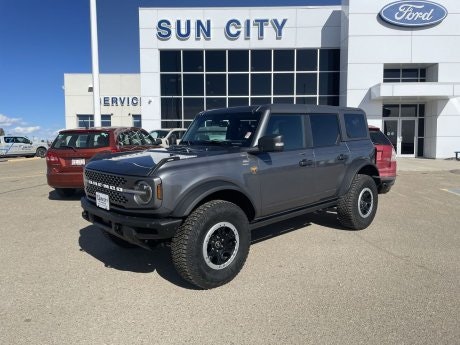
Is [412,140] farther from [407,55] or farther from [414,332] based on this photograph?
[414,332]

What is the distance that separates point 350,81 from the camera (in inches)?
795

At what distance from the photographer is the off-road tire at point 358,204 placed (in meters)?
5.62

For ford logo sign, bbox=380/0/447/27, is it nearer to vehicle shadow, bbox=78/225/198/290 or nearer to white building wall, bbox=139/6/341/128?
white building wall, bbox=139/6/341/128

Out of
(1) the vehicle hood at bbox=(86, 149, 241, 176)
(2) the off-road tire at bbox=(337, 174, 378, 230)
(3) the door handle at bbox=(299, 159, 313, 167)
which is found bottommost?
(2) the off-road tire at bbox=(337, 174, 378, 230)

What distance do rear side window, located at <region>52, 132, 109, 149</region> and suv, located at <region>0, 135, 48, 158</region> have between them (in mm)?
18730

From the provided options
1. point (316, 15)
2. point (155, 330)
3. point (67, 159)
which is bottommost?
point (155, 330)

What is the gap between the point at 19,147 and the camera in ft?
80.3

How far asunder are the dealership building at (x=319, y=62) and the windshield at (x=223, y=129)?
54.0 ft

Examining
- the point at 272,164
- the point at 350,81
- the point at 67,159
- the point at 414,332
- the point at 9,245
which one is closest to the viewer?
the point at 414,332

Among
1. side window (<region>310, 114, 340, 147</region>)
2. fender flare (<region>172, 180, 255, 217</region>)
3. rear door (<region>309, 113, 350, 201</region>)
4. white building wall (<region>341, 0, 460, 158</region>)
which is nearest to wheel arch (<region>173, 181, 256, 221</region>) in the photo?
fender flare (<region>172, 180, 255, 217</region>)

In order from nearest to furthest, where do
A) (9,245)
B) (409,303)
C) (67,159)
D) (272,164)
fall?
(409,303) → (272,164) → (9,245) → (67,159)

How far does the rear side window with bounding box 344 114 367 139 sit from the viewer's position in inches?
231

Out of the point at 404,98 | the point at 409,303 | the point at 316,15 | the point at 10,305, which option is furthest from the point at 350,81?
the point at 10,305

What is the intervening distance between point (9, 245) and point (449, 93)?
2063 centimetres
